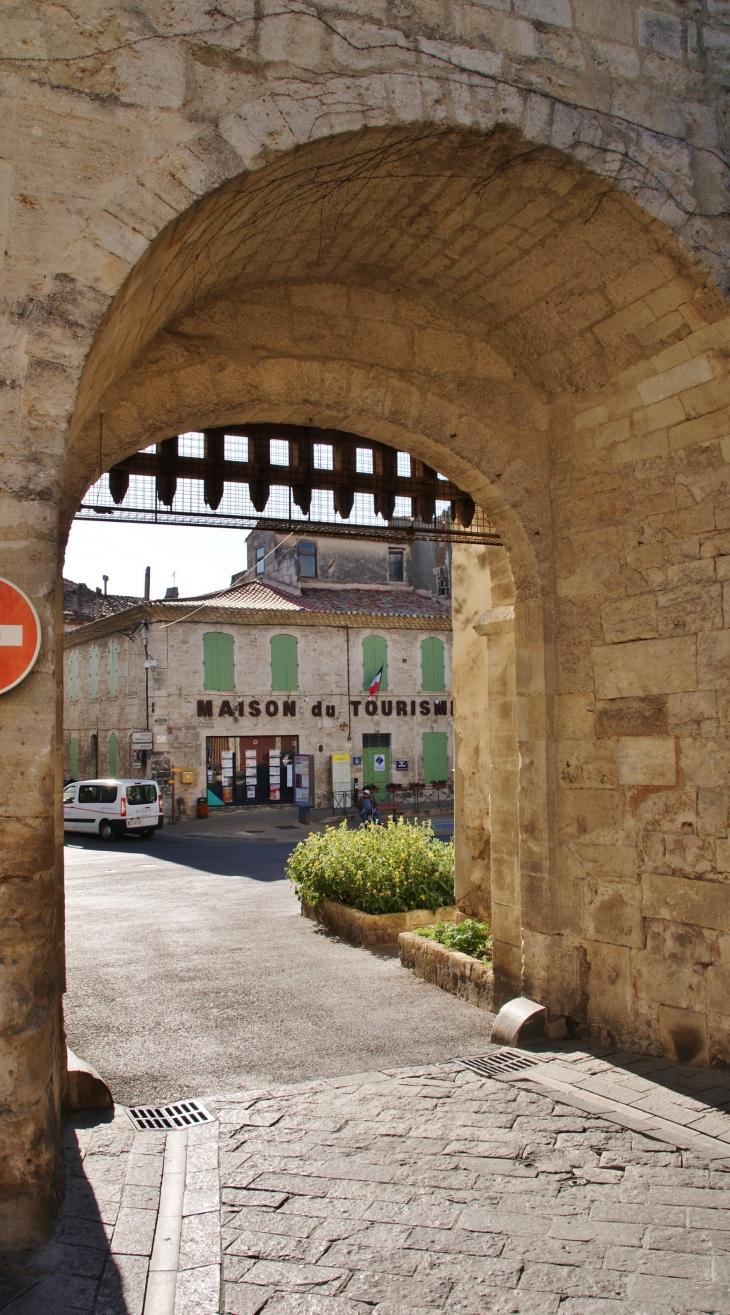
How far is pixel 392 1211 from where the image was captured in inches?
116

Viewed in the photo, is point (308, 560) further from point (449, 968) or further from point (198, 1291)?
point (198, 1291)

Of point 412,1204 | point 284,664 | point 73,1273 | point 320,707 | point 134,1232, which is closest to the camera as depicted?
point 73,1273

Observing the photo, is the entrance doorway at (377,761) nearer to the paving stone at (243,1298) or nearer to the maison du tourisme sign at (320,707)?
A: the maison du tourisme sign at (320,707)

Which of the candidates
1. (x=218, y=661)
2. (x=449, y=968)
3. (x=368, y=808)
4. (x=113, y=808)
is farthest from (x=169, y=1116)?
(x=218, y=661)

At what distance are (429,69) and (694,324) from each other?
1.51 metres

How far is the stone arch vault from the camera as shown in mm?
2840

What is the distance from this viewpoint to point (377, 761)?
2347 centimetres

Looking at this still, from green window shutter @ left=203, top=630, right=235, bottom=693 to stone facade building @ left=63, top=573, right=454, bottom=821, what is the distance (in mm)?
23

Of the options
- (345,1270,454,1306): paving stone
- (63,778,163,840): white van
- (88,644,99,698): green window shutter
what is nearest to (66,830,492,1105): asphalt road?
(345,1270,454,1306): paving stone

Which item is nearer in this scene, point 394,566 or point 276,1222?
point 276,1222

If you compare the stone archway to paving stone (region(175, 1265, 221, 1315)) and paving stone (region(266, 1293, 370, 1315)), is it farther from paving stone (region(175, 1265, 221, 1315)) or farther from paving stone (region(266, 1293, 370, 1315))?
paving stone (region(175, 1265, 221, 1315))

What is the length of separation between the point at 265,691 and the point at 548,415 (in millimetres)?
17626

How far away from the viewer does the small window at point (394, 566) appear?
2783 cm

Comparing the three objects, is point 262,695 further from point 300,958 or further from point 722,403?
point 722,403
